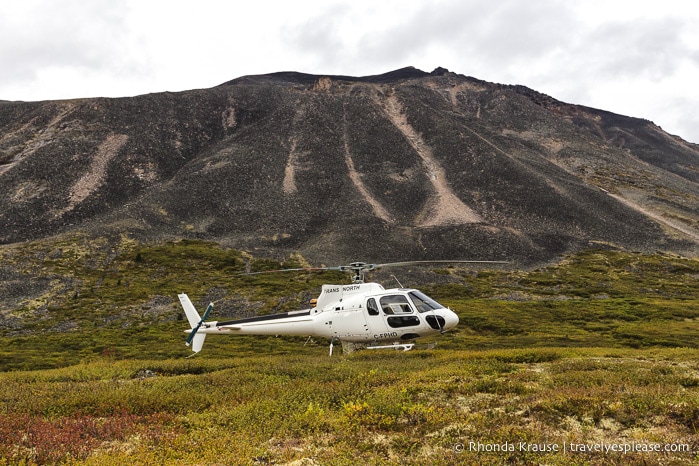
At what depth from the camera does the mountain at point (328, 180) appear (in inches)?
3725

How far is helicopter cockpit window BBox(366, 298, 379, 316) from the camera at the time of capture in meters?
19.7

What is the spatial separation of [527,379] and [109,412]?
36.3 feet

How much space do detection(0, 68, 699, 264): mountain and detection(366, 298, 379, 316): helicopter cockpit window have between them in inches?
2538

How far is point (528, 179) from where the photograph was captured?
116 metres

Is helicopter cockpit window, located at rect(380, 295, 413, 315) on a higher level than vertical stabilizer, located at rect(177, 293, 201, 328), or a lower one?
higher

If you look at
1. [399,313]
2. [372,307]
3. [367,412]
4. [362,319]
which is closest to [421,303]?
[399,313]

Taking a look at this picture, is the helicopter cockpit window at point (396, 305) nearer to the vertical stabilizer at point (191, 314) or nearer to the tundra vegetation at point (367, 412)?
the tundra vegetation at point (367, 412)

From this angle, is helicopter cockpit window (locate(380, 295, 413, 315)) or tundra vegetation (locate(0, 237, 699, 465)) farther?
helicopter cockpit window (locate(380, 295, 413, 315))

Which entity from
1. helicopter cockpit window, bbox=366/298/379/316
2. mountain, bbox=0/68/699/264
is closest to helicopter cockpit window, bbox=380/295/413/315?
helicopter cockpit window, bbox=366/298/379/316

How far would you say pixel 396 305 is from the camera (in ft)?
64.1

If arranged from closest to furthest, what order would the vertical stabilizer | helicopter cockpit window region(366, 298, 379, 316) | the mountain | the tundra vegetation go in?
1. the tundra vegetation
2. helicopter cockpit window region(366, 298, 379, 316)
3. the vertical stabilizer
4. the mountain

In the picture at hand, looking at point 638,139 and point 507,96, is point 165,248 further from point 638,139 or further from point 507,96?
point 638,139

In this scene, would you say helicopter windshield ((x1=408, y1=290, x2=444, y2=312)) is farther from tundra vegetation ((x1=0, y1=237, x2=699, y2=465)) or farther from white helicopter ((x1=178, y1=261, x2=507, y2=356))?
tundra vegetation ((x1=0, y1=237, x2=699, y2=465))

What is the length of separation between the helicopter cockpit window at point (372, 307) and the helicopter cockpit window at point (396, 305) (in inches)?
12.8
